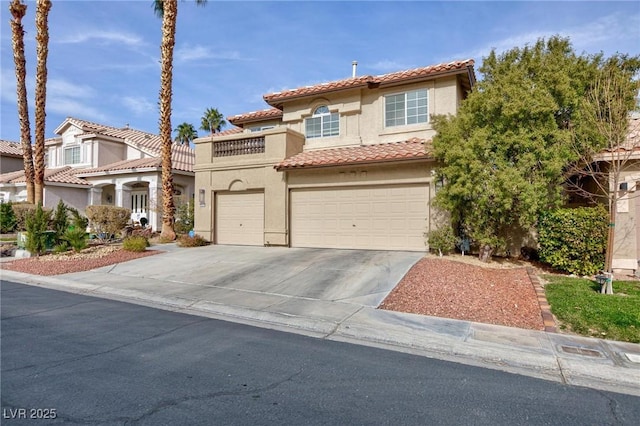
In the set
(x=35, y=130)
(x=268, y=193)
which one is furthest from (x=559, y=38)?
(x=35, y=130)

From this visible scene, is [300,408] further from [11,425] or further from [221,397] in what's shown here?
[11,425]

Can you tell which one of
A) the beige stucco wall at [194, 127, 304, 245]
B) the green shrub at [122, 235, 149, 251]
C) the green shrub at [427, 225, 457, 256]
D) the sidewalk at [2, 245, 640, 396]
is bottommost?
the sidewalk at [2, 245, 640, 396]

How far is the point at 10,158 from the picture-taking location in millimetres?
32781

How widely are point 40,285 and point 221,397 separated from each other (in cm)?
906

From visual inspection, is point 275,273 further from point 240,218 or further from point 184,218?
point 184,218

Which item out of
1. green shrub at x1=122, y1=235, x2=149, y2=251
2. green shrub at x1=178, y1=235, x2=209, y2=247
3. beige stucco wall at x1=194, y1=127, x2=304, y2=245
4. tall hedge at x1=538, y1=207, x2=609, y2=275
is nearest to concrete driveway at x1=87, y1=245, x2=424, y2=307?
green shrub at x1=122, y1=235, x2=149, y2=251

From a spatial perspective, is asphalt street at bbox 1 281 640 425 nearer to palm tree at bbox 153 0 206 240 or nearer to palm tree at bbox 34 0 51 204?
palm tree at bbox 153 0 206 240

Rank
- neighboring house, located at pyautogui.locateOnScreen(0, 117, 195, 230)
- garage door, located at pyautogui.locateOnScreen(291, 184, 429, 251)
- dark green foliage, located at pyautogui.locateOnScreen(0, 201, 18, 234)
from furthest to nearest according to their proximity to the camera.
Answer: neighboring house, located at pyautogui.locateOnScreen(0, 117, 195, 230)
dark green foliage, located at pyautogui.locateOnScreen(0, 201, 18, 234)
garage door, located at pyautogui.locateOnScreen(291, 184, 429, 251)

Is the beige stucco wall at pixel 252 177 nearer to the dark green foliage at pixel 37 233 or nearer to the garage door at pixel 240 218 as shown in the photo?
the garage door at pixel 240 218

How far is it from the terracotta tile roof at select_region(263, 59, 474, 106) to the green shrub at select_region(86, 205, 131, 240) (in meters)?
8.13

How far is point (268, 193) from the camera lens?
15.7 metres

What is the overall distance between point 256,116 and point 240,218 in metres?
5.81

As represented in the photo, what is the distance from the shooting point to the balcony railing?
16297 millimetres

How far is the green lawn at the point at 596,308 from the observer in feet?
21.0
